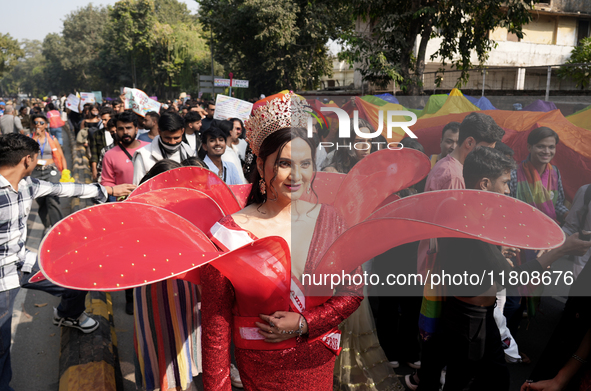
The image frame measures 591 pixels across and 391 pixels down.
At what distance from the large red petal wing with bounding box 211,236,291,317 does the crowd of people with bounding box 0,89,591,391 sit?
0.04m

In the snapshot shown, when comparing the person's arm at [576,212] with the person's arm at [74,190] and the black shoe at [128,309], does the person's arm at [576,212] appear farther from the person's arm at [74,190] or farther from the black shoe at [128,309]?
the black shoe at [128,309]

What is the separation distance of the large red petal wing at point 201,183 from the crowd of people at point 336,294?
20cm

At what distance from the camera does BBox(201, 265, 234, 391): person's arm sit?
5.13ft

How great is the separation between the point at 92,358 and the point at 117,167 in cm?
212

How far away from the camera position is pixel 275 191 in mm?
1655

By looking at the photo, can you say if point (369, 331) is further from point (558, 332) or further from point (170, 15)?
point (170, 15)

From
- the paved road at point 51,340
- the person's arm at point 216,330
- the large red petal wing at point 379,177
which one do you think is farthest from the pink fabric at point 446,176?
the paved road at point 51,340

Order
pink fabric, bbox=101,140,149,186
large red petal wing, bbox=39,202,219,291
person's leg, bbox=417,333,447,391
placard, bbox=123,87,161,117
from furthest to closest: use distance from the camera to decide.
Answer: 1. placard, bbox=123,87,161,117
2. pink fabric, bbox=101,140,149,186
3. person's leg, bbox=417,333,447,391
4. large red petal wing, bbox=39,202,219,291

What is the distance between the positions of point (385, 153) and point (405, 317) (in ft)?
6.26

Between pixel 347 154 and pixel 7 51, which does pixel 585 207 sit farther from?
pixel 7 51

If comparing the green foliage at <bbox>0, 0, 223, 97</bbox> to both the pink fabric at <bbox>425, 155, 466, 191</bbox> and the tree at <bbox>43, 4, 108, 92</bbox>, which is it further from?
the pink fabric at <bbox>425, 155, 466, 191</bbox>

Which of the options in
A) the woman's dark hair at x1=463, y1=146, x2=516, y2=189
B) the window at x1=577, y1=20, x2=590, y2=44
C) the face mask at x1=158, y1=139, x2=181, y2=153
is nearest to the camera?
the woman's dark hair at x1=463, y1=146, x2=516, y2=189

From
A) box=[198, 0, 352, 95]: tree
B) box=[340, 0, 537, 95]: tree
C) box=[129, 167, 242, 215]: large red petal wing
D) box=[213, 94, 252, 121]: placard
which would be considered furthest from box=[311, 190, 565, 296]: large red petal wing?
box=[198, 0, 352, 95]: tree

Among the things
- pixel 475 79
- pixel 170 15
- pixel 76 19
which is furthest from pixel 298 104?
pixel 76 19
